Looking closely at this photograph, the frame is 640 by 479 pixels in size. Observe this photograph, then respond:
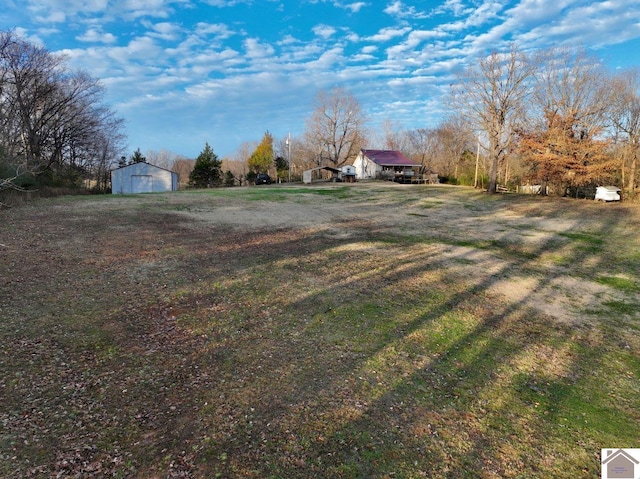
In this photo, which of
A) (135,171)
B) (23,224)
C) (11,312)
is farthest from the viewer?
(135,171)

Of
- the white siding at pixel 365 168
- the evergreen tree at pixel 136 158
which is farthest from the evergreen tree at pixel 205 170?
the white siding at pixel 365 168

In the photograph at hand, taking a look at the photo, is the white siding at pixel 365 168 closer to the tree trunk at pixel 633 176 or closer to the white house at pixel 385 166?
the white house at pixel 385 166

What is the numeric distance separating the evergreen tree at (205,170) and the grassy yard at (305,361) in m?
35.0

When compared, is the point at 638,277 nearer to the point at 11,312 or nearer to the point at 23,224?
the point at 11,312

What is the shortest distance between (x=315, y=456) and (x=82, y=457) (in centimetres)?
179

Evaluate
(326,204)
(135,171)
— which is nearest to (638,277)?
(326,204)

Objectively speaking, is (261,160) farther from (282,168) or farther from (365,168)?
(365,168)

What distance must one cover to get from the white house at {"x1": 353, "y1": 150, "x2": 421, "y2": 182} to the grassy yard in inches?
1686

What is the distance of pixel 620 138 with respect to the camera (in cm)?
2431

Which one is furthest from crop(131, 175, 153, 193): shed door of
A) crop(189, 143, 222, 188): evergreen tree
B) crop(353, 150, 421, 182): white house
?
crop(353, 150, 421, 182): white house

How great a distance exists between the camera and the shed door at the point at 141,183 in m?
33.1

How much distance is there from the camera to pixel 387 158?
53812 mm

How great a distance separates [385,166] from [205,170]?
25315 mm

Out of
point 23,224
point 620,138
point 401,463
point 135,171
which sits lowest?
point 401,463
